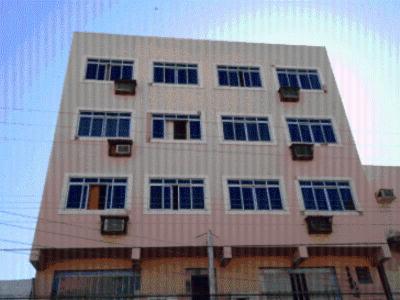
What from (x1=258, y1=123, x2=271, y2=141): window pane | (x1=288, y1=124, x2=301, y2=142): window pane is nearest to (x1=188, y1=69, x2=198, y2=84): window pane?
(x1=258, y1=123, x2=271, y2=141): window pane

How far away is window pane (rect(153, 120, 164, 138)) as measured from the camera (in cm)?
1725

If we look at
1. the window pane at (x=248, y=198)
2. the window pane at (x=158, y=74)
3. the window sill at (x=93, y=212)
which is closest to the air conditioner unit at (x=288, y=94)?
the window pane at (x=248, y=198)

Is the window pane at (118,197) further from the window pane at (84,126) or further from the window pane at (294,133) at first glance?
the window pane at (294,133)

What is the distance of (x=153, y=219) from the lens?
1492 centimetres

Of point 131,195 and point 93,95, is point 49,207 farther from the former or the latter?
point 93,95

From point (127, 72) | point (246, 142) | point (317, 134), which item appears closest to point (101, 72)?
point (127, 72)

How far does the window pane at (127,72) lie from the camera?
740 inches

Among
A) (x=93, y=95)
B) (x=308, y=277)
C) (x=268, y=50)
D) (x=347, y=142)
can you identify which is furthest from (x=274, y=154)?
(x=93, y=95)

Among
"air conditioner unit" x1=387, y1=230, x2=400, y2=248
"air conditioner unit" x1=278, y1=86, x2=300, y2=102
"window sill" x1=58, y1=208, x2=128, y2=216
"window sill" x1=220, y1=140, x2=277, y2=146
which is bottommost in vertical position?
"air conditioner unit" x1=387, y1=230, x2=400, y2=248

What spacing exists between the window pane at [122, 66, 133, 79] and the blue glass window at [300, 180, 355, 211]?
27.5ft

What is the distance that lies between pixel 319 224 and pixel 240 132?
4.84 metres

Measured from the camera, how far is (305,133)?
18.1 meters

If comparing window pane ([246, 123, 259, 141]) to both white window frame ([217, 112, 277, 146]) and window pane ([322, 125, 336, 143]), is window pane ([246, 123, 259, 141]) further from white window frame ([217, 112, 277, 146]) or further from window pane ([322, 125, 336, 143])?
window pane ([322, 125, 336, 143])

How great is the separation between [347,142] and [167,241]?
27.9 feet
